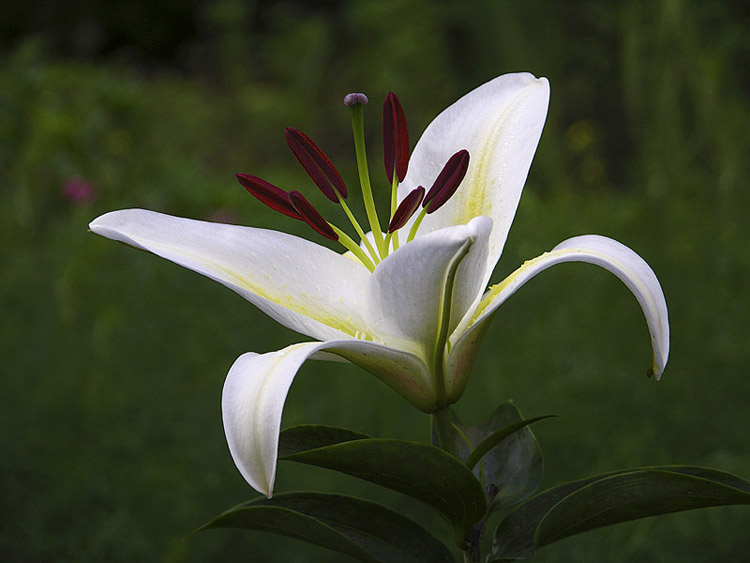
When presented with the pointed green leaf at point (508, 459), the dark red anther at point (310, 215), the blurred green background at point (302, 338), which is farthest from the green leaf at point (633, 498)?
the blurred green background at point (302, 338)

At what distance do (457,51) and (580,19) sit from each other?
0.64m

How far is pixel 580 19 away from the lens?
2.62 meters

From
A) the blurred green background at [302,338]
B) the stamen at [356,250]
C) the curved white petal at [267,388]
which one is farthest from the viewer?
the blurred green background at [302,338]

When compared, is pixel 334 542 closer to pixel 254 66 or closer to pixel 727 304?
pixel 727 304

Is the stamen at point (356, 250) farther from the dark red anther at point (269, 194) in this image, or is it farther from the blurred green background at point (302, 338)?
the blurred green background at point (302, 338)

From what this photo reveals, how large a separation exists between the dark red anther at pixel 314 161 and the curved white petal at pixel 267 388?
85 mm

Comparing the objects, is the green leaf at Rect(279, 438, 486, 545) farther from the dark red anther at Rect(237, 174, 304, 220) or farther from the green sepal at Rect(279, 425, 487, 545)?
the dark red anther at Rect(237, 174, 304, 220)

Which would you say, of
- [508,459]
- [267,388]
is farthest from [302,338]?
[267,388]

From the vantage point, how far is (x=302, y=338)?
4.19 feet

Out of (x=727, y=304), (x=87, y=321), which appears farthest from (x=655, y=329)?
(x=87, y=321)

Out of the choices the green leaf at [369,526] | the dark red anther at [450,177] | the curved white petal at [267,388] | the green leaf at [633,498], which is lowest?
the green leaf at [369,526]

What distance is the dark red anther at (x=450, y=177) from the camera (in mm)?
335

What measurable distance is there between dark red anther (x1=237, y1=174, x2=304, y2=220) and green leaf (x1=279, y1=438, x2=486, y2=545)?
11 centimetres

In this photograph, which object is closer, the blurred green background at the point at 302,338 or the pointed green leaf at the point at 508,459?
the pointed green leaf at the point at 508,459
